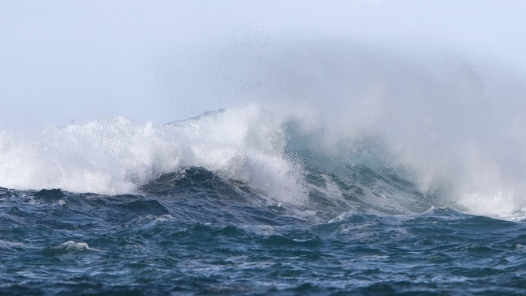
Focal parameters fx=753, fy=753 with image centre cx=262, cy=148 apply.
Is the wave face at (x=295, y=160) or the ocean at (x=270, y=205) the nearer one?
the ocean at (x=270, y=205)

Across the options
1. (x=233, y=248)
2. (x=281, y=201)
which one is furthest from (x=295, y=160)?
(x=233, y=248)

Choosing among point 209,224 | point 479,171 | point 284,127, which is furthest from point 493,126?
point 209,224

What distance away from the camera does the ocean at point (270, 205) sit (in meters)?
15.6

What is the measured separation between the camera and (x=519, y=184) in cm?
3619

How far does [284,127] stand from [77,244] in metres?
21.8

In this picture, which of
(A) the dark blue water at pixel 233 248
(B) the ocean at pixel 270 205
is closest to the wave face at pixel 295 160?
(B) the ocean at pixel 270 205

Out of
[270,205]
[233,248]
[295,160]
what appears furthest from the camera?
[295,160]

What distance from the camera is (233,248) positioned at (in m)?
19.1

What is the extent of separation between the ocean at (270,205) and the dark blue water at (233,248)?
7 cm

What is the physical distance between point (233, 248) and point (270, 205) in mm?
9207

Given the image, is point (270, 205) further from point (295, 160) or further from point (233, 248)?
point (233, 248)

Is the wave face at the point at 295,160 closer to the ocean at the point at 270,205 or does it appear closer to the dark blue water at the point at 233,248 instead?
the ocean at the point at 270,205

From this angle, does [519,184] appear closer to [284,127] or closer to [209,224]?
[284,127]

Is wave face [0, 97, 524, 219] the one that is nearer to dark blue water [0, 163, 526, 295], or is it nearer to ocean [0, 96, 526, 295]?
ocean [0, 96, 526, 295]
